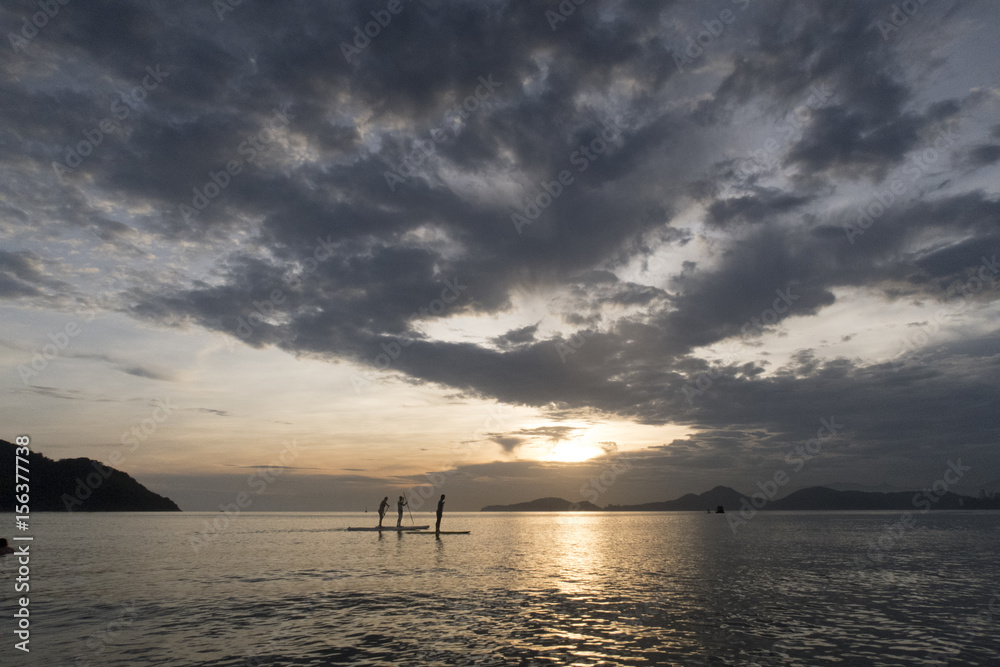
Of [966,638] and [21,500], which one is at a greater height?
[21,500]

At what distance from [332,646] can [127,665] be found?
5682 mm

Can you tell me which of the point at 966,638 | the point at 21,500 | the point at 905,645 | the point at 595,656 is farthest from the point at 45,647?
the point at 966,638

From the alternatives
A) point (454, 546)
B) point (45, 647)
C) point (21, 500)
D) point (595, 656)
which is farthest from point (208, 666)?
point (454, 546)

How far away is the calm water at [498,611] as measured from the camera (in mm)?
17219

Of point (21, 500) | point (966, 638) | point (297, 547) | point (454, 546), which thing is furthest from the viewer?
point (454, 546)

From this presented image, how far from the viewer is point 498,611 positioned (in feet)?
78.3

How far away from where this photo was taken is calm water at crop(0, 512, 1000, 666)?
17219 millimetres

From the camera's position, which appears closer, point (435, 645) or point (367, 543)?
point (435, 645)

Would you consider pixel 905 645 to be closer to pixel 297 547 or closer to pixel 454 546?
pixel 454 546

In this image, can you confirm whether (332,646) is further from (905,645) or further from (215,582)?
(905,645)

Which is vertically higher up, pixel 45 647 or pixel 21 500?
pixel 21 500

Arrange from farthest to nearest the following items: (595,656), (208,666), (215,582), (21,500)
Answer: (215,582), (21,500), (595,656), (208,666)

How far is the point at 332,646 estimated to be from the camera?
696 inches

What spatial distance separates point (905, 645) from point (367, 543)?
50877 millimetres
